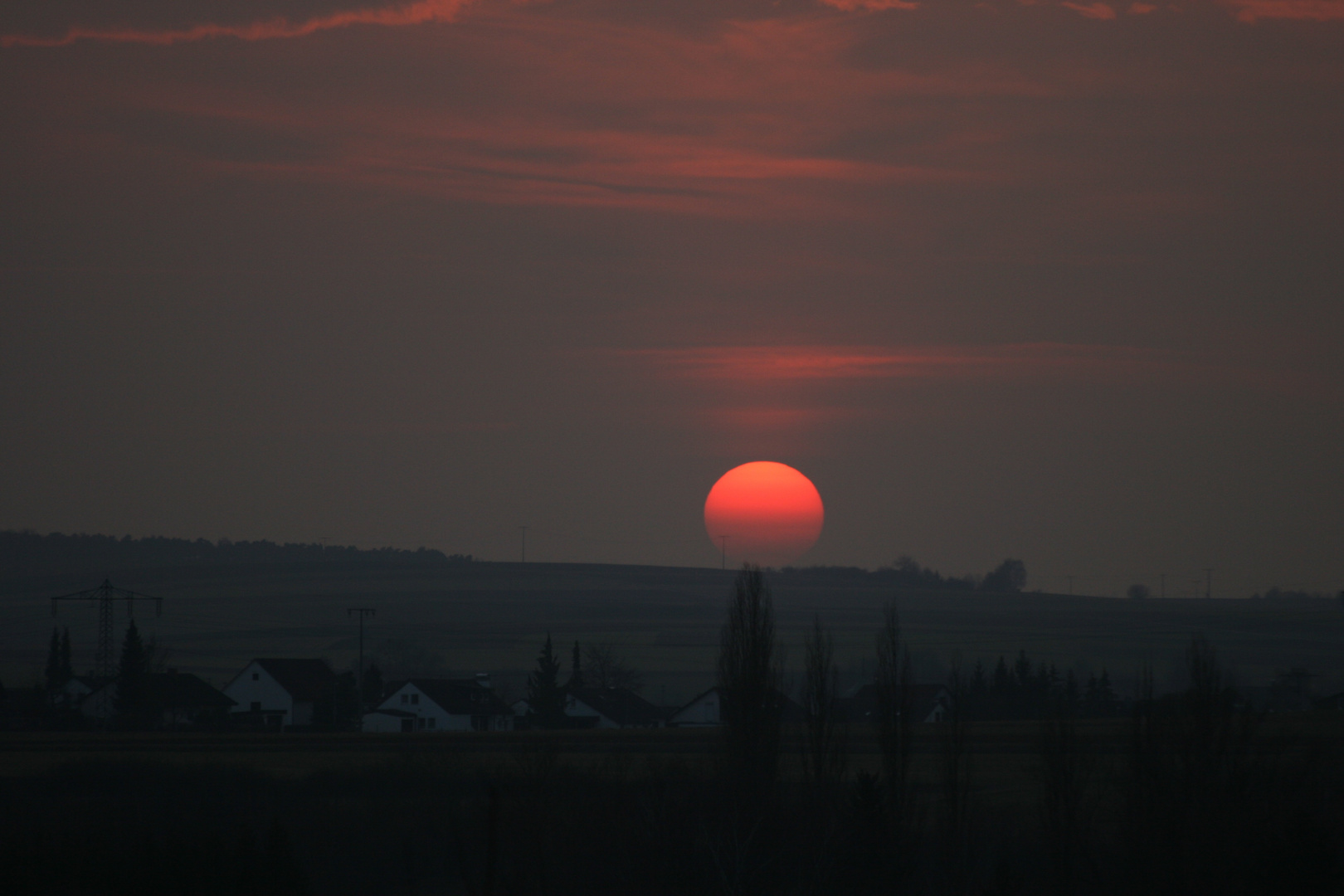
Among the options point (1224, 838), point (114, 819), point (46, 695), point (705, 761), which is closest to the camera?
point (1224, 838)

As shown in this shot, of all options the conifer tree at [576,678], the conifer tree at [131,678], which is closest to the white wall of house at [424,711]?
the conifer tree at [576,678]

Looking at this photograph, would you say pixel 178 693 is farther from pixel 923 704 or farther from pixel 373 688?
pixel 923 704

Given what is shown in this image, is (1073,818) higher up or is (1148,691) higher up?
(1148,691)

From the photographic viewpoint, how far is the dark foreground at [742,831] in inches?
1409

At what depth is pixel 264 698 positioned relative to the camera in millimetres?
107938

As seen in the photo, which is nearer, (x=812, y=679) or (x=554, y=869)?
(x=554, y=869)

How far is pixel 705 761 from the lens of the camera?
53969 millimetres

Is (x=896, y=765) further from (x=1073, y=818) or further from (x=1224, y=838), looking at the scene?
(x=1224, y=838)

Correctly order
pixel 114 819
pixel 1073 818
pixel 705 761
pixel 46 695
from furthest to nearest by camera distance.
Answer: pixel 46 695 → pixel 705 761 → pixel 114 819 → pixel 1073 818

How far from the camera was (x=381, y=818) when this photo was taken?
155ft

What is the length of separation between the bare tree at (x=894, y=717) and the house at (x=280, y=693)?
209 ft

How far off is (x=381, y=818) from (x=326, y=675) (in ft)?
221

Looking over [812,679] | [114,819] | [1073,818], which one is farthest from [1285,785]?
[114,819]

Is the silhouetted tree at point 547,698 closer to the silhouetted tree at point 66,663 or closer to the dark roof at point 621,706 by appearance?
the dark roof at point 621,706
